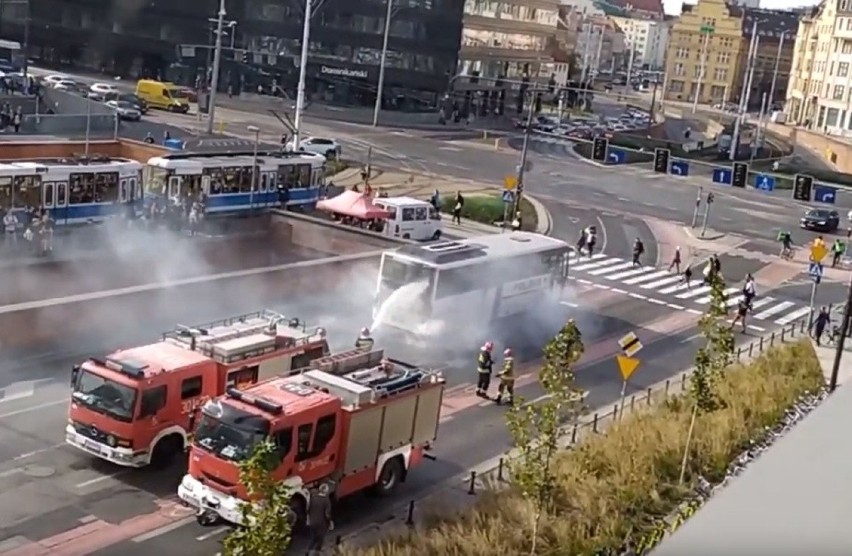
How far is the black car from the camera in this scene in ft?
186

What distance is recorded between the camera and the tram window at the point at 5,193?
33406mm

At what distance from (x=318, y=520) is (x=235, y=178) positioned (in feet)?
88.7

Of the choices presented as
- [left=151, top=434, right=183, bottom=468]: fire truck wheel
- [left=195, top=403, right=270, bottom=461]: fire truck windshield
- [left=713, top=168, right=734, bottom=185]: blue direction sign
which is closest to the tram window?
[left=151, top=434, right=183, bottom=468]: fire truck wheel

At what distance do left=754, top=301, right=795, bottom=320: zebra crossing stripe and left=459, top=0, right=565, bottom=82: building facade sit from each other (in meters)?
62.5

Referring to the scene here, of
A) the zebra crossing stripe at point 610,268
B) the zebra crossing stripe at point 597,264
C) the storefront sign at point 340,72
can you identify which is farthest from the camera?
the storefront sign at point 340,72

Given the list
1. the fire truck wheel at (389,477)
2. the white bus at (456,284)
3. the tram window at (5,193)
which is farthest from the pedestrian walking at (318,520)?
the tram window at (5,193)

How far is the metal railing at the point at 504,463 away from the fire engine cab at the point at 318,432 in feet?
2.13

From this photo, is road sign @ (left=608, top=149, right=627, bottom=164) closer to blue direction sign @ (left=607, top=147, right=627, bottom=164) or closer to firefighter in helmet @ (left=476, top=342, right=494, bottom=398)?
blue direction sign @ (left=607, top=147, right=627, bottom=164)

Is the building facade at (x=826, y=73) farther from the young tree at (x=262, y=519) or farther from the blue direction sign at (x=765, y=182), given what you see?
the young tree at (x=262, y=519)

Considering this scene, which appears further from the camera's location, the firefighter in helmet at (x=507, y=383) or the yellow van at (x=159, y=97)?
the yellow van at (x=159, y=97)

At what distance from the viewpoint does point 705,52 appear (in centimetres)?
14500

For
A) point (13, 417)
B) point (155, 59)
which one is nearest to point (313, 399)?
point (13, 417)

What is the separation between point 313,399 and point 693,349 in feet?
54.2

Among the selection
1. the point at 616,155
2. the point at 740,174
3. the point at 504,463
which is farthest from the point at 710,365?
the point at 616,155
